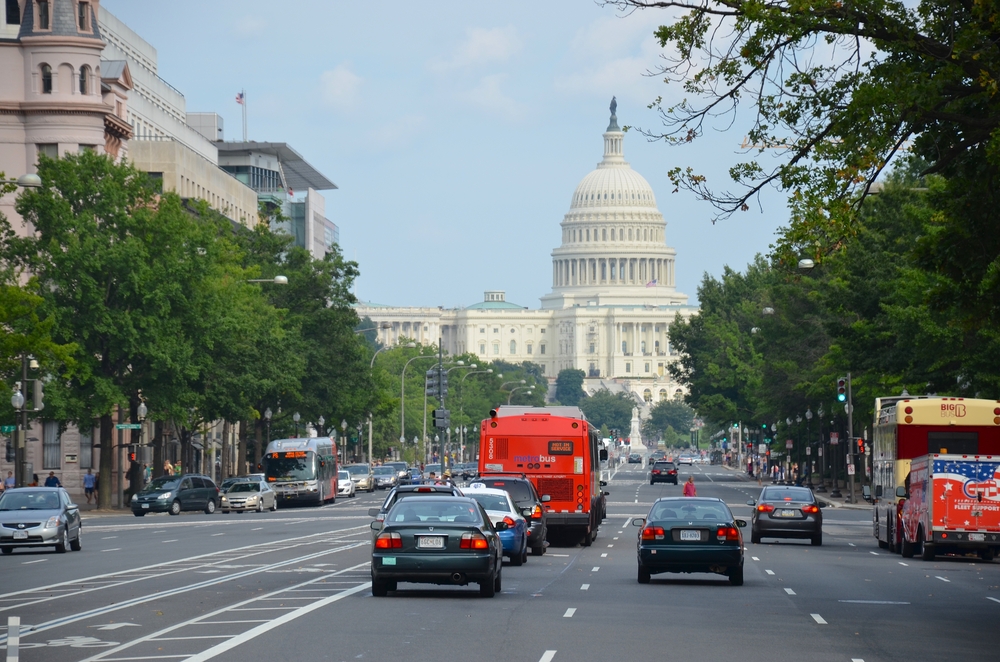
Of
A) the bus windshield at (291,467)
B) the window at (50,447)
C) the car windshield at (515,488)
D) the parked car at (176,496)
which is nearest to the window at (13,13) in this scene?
the window at (50,447)

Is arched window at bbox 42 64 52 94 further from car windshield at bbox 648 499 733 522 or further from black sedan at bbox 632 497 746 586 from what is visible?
black sedan at bbox 632 497 746 586

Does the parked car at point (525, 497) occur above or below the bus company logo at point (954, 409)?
below

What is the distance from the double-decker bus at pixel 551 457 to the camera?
126 ft

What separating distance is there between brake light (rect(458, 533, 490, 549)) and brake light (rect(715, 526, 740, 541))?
5.13 m

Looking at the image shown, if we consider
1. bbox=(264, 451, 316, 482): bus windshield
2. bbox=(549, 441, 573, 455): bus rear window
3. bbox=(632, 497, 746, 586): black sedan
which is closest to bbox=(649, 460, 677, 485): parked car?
bbox=(264, 451, 316, 482): bus windshield

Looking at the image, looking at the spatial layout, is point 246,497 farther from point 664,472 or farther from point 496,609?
point 664,472

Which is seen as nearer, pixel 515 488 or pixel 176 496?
pixel 515 488

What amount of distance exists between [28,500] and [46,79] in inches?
1856

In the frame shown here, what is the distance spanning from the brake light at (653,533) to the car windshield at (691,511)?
0.66ft

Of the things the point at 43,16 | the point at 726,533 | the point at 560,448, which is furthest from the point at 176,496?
the point at 726,533

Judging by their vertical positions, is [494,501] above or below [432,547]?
above

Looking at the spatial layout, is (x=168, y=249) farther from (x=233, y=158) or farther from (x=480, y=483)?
(x=233, y=158)

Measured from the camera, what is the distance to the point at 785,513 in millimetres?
42188

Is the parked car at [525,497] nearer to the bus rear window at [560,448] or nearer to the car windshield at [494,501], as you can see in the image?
the car windshield at [494,501]
